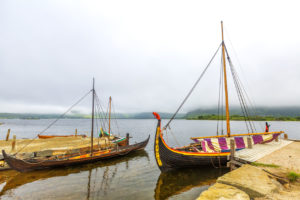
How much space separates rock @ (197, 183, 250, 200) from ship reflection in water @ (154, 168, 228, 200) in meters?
4.89

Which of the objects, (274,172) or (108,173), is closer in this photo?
(274,172)

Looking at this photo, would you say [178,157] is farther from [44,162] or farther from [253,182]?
[44,162]

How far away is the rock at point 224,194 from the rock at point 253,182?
407 millimetres

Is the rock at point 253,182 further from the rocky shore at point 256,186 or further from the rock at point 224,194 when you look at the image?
the rock at point 224,194

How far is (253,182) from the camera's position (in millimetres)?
6676

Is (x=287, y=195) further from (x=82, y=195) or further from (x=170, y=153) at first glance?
(x=82, y=195)

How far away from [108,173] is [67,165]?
15.5ft

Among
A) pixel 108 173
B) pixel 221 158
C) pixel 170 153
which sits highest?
pixel 170 153

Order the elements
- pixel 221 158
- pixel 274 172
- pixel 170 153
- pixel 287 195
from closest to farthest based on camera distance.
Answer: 1. pixel 287 195
2. pixel 274 172
3. pixel 170 153
4. pixel 221 158

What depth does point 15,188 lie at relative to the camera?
36.3 feet

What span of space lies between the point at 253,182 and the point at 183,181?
656 cm

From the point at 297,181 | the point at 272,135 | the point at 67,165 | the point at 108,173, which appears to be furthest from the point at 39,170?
the point at 272,135

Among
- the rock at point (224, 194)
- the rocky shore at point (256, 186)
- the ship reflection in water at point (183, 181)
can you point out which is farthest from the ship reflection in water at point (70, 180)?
the rocky shore at point (256, 186)

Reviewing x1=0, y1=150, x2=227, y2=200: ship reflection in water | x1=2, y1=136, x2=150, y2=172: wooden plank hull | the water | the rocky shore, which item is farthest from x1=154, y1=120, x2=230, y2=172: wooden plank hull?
x1=2, y1=136, x2=150, y2=172: wooden plank hull
